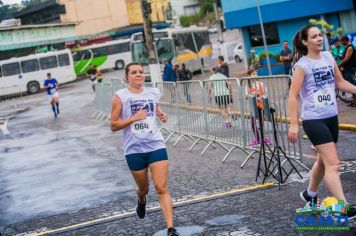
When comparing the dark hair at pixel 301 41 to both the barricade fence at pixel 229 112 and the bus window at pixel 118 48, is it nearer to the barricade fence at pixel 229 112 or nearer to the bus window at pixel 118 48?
the barricade fence at pixel 229 112

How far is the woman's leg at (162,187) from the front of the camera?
5938 mm

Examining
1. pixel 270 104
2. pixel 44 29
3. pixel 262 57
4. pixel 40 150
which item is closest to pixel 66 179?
pixel 270 104

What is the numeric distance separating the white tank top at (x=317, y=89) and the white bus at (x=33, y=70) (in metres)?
41.4

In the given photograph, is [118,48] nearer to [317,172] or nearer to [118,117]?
[118,117]

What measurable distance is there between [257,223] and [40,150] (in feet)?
33.1

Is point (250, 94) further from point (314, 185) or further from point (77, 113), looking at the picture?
point (77, 113)

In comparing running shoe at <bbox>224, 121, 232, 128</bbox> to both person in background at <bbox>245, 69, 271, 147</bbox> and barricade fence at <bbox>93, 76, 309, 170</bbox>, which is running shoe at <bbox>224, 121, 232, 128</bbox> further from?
person in background at <bbox>245, 69, 271, 147</bbox>

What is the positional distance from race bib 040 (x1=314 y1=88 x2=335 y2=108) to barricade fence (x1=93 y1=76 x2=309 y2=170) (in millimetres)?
2417

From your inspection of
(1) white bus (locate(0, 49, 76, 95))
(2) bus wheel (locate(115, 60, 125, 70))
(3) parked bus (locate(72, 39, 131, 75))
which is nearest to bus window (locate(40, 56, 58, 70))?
(1) white bus (locate(0, 49, 76, 95))

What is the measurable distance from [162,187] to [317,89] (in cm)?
178

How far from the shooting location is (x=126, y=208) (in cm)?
771

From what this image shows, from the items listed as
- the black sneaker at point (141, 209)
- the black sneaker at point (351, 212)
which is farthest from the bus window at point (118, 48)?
the black sneaker at point (351, 212)

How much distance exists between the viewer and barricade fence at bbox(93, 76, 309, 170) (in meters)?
9.14

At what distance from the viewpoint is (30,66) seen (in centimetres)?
4569
